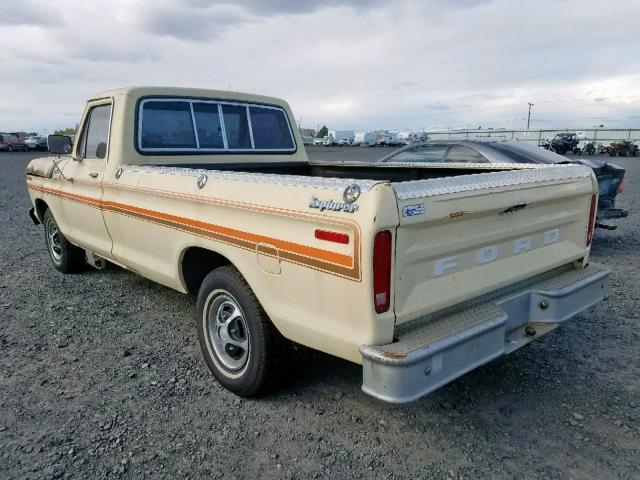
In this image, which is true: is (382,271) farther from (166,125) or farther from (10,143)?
(10,143)

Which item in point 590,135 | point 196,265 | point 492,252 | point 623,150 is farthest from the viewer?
point 590,135

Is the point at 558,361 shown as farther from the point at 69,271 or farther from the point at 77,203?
the point at 69,271

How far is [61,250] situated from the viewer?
586 cm

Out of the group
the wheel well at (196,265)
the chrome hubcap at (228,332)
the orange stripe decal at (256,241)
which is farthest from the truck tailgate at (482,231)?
the wheel well at (196,265)

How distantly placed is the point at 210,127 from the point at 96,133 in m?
1.04

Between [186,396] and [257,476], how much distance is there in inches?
36.9

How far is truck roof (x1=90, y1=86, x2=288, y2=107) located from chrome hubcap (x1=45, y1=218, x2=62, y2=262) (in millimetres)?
1905

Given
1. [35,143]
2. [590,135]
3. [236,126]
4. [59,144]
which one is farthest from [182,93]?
[590,135]

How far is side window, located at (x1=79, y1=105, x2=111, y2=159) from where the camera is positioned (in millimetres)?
4539

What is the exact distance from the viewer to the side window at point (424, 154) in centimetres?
753

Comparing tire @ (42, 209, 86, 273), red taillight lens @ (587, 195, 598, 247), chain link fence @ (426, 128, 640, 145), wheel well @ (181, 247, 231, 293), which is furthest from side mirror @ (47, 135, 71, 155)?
chain link fence @ (426, 128, 640, 145)

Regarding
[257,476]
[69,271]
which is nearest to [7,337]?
[69,271]

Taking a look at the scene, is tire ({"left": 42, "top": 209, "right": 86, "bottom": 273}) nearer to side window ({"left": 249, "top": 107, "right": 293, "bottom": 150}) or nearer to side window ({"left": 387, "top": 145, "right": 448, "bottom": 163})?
side window ({"left": 249, "top": 107, "right": 293, "bottom": 150})

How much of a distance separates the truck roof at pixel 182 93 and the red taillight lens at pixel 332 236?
2739mm
